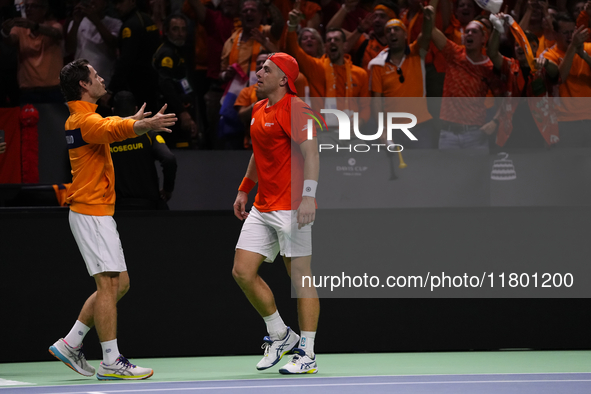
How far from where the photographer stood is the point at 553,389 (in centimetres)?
416

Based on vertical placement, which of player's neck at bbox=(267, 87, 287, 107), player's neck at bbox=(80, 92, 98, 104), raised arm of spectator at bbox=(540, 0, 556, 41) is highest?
raised arm of spectator at bbox=(540, 0, 556, 41)

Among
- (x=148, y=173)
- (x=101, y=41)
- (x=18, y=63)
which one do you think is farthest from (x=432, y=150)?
(x=18, y=63)

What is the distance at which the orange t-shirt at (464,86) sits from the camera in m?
6.94

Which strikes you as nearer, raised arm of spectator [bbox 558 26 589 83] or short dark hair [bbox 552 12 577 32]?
raised arm of spectator [bbox 558 26 589 83]

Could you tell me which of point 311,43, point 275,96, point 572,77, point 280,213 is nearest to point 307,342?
point 280,213

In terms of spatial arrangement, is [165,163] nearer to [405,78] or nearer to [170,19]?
[170,19]

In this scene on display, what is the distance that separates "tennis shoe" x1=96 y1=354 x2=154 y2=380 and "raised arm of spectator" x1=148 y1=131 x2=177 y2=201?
208 centimetres

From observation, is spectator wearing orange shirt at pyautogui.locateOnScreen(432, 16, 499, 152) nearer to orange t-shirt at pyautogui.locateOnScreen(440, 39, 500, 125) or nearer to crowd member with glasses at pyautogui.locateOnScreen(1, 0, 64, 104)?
orange t-shirt at pyautogui.locateOnScreen(440, 39, 500, 125)

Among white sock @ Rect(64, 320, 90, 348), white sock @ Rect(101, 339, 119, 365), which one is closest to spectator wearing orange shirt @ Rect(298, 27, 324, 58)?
white sock @ Rect(64, 320, 90, 348)

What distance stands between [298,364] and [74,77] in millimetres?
2310

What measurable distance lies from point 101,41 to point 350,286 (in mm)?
3942

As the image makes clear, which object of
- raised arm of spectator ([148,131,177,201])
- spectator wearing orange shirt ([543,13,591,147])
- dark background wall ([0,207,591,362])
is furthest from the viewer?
spectator wearing orange shirt ([543,13,591,147])

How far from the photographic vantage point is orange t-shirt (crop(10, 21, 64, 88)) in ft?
26.0

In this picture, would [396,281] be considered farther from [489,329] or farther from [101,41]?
[101,41]
